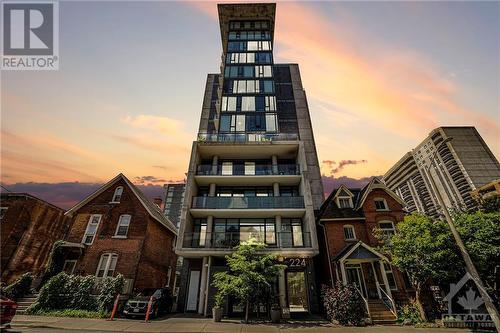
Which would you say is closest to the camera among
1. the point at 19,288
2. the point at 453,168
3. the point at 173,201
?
the point at 19,288

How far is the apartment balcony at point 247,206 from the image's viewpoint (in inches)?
755

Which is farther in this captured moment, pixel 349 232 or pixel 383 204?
pixel 383 204

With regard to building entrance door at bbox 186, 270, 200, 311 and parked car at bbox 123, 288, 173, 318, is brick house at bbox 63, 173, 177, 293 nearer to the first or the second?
parked car at bbox 123, 288, 173, 318

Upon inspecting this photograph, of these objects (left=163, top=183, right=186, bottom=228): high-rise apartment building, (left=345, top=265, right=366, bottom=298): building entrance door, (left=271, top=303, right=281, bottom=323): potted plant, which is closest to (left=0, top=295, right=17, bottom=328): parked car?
(left=271, top=303, right=281, bottom=323): potted plant

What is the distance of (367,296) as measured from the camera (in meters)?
16.8

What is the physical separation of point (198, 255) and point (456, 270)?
17812 millimetres

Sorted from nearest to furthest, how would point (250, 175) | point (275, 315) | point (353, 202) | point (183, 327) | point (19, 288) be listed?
1. point (183, 327)
2. point (275, 315)
3. point (19, 288)
4. point (250, 175)
5. point (353, 202)

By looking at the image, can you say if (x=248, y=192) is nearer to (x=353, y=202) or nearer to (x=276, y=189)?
(x=276, y=189)

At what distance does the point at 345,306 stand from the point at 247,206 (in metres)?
9.99

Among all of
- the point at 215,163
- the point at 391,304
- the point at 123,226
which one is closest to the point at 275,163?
the point at 215,163

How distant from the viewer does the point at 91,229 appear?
65.2 ft

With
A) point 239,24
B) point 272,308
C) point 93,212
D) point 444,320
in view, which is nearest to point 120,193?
point 93,212

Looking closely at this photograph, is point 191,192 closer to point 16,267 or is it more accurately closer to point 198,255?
point 198,255

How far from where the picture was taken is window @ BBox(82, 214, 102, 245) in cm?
1931
